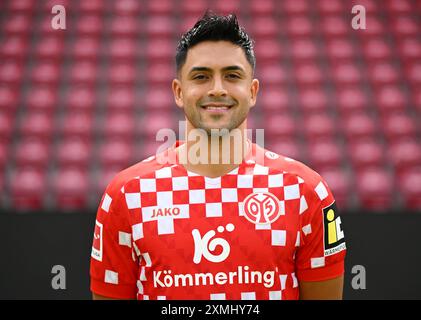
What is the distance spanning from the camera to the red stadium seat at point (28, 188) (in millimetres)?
4032

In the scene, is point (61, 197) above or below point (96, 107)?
below

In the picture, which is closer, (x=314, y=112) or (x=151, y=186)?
(x=151, y=186)

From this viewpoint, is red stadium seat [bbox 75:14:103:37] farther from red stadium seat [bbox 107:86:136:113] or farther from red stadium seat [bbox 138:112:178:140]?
red stadium seat [bbox 138:112:178:140]

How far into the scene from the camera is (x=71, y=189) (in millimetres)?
4164

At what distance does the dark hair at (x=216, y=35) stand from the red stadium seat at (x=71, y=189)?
2.56 m

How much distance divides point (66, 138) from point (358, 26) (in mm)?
3482

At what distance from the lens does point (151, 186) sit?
1.59 m

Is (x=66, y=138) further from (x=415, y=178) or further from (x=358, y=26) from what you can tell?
(x=358, y=26)

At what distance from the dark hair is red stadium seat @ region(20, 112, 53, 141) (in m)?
3.53

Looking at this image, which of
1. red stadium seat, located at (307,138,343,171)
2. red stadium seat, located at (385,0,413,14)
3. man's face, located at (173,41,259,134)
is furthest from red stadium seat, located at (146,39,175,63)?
man's face, located at (173,41,259,134)

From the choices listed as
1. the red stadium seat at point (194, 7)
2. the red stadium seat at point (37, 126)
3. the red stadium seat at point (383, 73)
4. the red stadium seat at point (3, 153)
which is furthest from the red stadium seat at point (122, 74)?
the red stadium seat at point (383, 73)

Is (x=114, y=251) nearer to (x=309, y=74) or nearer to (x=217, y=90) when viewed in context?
(x=217, y=90)

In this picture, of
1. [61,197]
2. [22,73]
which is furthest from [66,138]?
[22,73]

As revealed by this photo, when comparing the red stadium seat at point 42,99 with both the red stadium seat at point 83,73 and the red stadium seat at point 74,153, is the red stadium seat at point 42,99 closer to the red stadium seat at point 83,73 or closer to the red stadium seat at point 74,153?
the red stadium seat at point 83,73
